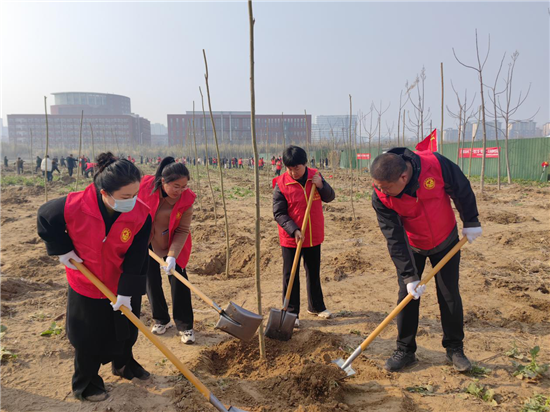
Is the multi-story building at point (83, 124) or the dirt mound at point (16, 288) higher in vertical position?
the multi-story building at point (83, 124)

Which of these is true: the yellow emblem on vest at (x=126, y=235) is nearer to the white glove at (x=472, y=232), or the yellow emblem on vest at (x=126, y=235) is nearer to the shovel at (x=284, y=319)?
the shovel at (x=284, y=319)

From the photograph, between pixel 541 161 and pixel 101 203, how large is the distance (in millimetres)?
18030

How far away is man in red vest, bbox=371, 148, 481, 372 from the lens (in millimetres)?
2408

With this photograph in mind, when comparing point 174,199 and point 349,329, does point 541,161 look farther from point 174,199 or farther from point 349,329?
Result: point 174,199

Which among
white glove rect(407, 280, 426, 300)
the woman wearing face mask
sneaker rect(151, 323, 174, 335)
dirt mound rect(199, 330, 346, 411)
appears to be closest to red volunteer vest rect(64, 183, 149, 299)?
the woman wearing face mask

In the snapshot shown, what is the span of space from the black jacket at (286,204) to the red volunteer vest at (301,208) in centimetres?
3

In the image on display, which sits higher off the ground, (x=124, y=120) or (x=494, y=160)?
(x=124, y=120)

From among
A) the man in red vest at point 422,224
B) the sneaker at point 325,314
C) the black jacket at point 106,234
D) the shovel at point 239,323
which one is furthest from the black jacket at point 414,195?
the black jacket at point 106,234

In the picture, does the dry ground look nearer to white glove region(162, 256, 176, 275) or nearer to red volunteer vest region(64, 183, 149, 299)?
white glove region(162, 256, 176, 275)

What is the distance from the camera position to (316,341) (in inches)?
121

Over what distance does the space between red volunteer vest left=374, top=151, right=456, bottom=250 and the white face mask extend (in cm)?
156

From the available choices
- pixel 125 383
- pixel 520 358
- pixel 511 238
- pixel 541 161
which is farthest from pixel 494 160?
pixel 125 383

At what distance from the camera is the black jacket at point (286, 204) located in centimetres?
327

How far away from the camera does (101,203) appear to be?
2.11 m
